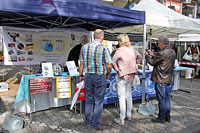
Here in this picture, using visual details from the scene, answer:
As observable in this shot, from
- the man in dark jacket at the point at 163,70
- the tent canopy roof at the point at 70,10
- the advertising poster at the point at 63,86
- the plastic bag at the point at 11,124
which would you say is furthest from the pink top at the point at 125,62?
the plastic bag at the point at 11,124

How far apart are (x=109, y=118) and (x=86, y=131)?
776 mm

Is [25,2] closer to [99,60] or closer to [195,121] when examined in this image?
[99,60]

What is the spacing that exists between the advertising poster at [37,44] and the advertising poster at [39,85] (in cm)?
207

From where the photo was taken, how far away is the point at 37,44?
5.75 metres

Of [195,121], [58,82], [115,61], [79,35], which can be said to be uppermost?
[79,35]

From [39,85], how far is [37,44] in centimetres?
243

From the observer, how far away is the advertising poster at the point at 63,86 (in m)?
3.78

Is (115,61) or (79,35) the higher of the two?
(79,35)

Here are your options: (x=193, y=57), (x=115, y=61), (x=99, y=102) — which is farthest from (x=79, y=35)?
(x=193, y=57)

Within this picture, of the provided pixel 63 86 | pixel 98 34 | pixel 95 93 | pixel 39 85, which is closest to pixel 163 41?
pixel 98 34

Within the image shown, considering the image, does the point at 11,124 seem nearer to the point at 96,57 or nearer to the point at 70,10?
the point at 96,57

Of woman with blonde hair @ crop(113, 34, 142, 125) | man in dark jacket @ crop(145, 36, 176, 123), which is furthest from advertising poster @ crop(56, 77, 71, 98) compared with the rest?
man in dark jacket @ crop(145, 36, 176, 123)

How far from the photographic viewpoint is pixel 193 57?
10.9 meters

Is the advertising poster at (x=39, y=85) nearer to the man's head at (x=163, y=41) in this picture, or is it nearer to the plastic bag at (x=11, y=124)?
the plastic bag at (x=11, y=124)
